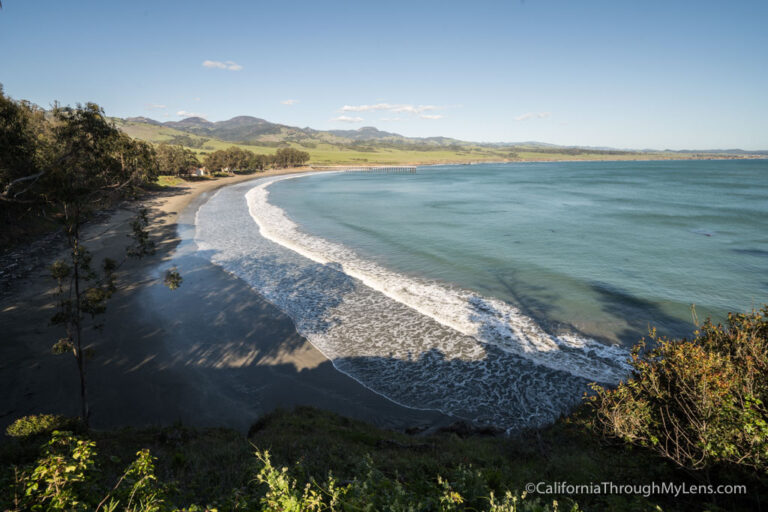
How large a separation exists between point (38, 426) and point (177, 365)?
633 cm

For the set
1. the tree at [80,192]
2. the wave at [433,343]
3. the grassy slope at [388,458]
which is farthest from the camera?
the wave at [433,343]

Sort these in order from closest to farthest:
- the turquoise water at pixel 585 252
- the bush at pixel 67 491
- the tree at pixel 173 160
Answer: the bush at pixel 67 491, the turquoise water at pixel 585 252, the tree at pixel 173 160

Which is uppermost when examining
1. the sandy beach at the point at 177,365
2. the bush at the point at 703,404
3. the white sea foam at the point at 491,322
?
the bush at the point at 703,404

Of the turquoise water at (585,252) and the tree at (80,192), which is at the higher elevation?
the tree at (80,192)

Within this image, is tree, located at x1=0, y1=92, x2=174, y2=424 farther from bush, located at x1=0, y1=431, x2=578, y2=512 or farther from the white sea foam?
the white sea foam

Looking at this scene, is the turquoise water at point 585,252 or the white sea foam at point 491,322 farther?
the turquoise water at point 585,252

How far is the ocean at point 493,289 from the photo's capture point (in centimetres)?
1402

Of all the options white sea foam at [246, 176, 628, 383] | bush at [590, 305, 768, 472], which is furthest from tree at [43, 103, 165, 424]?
bush at [590, 305, 768, 472]

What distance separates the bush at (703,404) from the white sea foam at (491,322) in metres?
6.73

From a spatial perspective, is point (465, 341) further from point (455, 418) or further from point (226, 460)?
point (226, 460)

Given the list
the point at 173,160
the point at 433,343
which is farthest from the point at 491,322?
the point at 173,160

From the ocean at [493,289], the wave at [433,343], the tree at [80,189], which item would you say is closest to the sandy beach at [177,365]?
the wave at [433,343]

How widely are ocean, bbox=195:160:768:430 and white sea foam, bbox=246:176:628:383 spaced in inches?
3.4

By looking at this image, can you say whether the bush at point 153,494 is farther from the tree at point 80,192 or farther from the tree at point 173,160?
the tree at point 173,160
